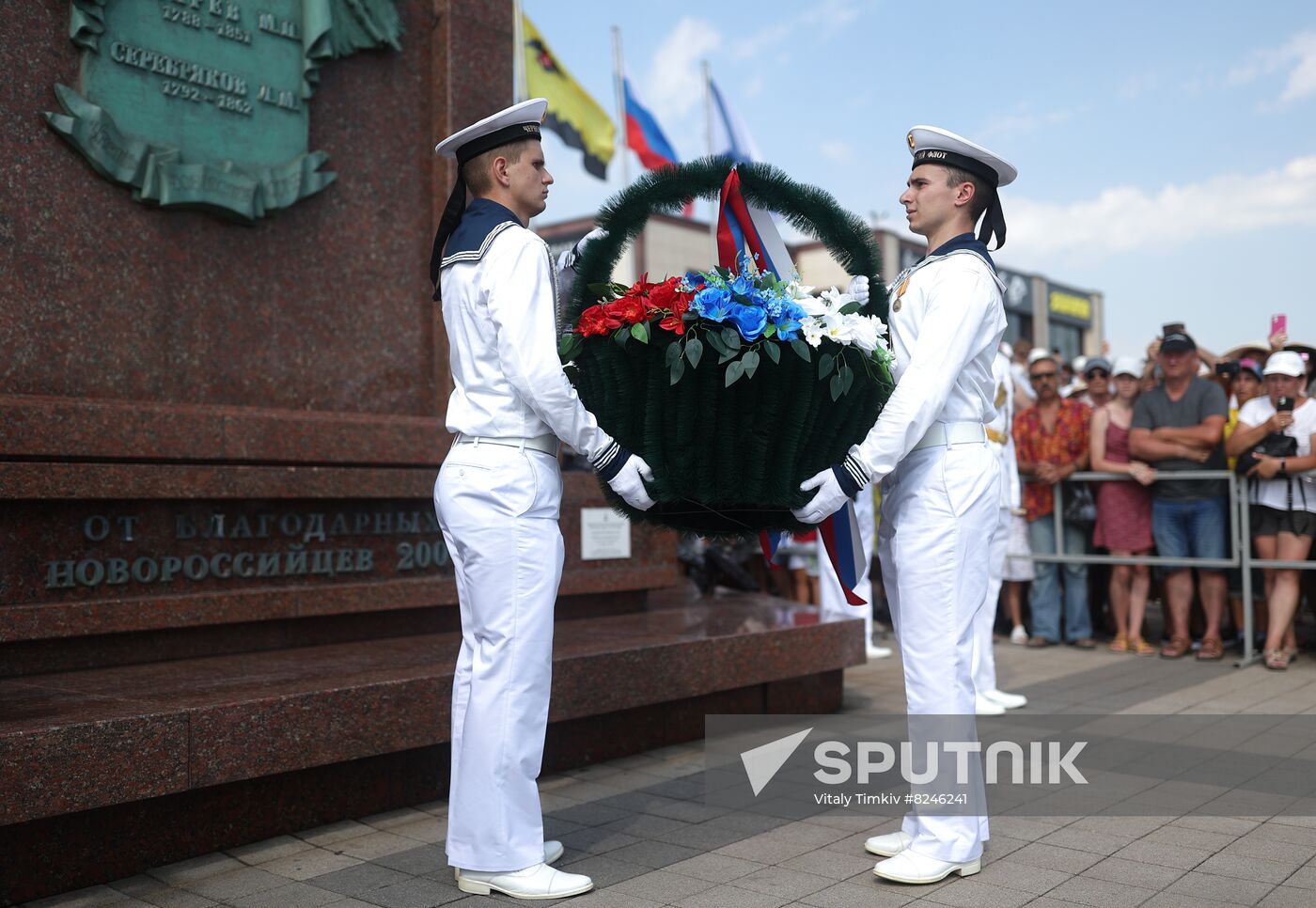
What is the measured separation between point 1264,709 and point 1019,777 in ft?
7.72

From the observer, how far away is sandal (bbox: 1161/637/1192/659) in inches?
342

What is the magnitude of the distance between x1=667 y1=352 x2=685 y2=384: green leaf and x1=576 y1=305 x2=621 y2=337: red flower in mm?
261

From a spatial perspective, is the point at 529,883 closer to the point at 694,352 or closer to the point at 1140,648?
the point at 694,352

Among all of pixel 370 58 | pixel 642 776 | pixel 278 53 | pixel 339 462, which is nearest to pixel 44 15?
pixel 278 53

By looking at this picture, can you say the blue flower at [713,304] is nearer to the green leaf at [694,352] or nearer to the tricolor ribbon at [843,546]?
the green leaf at [694,352]

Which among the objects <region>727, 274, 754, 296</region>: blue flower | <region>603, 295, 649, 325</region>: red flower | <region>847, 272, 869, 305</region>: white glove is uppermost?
<region>847, 272, 869, 305</region>: white glove

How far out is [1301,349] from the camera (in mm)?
8781

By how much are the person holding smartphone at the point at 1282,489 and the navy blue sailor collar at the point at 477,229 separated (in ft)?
20.0

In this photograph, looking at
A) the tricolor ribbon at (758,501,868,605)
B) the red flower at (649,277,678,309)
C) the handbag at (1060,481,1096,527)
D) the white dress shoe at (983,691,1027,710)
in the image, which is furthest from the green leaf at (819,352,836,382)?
the handbag at (1060,481,1096,527)

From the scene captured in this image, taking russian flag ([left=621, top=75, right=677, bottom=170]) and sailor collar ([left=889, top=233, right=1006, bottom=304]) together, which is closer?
Result: sailor collar ([left=889, top=233, right=1006, bottom=304])

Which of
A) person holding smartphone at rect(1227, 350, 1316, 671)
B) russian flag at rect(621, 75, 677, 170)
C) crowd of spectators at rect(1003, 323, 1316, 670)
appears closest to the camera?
person holding smartphone at rect(1227, 350, 1316, 671)

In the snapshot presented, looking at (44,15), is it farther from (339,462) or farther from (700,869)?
(700,869)

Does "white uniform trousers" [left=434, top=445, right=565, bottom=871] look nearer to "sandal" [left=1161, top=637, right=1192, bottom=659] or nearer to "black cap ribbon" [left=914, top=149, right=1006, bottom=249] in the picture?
"black cap ribbon" [left=914, top=149, right=1006, bottom=249]

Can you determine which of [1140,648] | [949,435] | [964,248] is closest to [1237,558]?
[1140,648]
